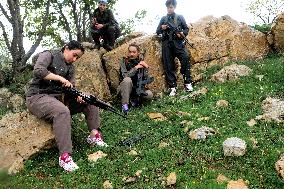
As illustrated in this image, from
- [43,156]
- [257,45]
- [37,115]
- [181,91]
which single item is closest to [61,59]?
[37,115]

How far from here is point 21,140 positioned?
957 centimetres

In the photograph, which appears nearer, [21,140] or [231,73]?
[21,140]

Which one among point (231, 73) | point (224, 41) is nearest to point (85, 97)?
point (231, 73)

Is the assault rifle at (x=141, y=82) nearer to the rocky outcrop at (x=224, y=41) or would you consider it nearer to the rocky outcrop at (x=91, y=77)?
the rocky outcrop at (x=91, y=77)

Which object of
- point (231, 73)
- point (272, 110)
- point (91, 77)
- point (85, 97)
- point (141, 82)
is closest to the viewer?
point (85, 97)

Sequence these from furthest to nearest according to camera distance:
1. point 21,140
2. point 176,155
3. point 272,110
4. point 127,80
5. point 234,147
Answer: point 127,80, point 272,110, point 21,140, point 176,155, point 234,147

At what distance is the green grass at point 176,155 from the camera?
7797 millimetres

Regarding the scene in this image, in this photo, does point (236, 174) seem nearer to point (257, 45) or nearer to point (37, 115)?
point (37, 115)

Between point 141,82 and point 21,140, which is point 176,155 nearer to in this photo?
point 21,140

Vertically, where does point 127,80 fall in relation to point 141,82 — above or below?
above

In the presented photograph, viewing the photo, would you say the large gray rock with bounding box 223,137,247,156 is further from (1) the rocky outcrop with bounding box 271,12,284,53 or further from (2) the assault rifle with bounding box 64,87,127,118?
(1) the rocky outcrop with bounding box 271,12,284,53

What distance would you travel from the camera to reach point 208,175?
25.3 ft

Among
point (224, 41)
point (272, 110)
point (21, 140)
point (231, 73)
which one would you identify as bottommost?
point (231, 73)

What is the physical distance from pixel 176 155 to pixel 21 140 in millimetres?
3724
